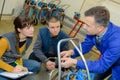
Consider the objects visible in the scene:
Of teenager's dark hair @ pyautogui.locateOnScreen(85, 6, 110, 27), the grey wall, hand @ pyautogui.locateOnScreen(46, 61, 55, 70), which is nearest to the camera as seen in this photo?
teenager's dark hair @ pyautogui.locateOnScreen(85, 6, 110, 27)

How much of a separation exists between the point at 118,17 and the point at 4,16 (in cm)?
215

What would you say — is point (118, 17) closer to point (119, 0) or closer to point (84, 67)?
point (119, 0)

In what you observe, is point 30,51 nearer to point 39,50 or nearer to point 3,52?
point 39,50

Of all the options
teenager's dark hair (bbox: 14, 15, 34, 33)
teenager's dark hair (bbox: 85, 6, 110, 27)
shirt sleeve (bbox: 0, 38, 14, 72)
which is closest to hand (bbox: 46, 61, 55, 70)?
shirt sleeve (bbox: 0, 38, 14, 72)

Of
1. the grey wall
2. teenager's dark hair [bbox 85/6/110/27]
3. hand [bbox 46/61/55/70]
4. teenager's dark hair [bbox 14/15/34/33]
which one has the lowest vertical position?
hand [bbox 46/61/55/70]

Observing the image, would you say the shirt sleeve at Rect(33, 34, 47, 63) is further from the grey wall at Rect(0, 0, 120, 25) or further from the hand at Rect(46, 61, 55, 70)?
the grey wall at Rect(0, 0, 120, 25)

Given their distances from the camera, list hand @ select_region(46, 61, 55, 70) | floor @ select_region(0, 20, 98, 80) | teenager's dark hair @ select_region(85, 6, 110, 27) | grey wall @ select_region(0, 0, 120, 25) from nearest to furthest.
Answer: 1. teenager's dark hair @ select_region(85, 6, 110, 27)
2. hand @ select_region(46, 61, 55, 70)
3. floor @ select_region(0, 20, 98, 80)
4. grey wall @ select_region(0, 0, 120, 25)

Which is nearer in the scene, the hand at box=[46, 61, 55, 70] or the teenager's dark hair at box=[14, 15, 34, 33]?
the teenager's dark hair at box=[14, 15, 34, 33]

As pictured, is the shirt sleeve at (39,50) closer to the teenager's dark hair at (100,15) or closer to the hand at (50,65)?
the hand at (50,65)

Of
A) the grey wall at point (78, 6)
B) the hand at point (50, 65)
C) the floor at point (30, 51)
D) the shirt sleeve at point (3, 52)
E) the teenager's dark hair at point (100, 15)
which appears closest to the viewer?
the teenager's dark hair at point (100, 15)

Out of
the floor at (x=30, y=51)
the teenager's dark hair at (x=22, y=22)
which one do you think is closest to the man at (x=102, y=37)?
the teenager's dark hair at (x=22, y=22)

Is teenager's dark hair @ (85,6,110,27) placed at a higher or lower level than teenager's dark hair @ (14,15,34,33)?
higher

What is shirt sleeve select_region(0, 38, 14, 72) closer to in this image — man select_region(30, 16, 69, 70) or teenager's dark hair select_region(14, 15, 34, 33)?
teenager's dark hair select_region(14, 15, 34, 33)

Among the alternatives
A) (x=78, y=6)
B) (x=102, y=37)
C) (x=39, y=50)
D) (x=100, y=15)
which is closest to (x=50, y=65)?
(x=39, y=50)
